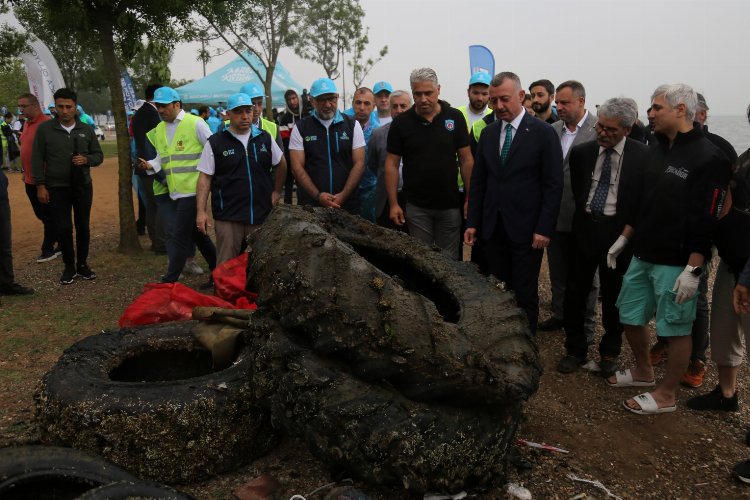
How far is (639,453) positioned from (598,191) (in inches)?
73.6

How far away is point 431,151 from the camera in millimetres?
4895

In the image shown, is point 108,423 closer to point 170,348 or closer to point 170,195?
point 170,348

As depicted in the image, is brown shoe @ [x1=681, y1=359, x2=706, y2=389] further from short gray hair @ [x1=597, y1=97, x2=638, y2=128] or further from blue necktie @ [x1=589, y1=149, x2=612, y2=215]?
short gray hair @ [x1=597, y1=97, x2=638, y2=128]

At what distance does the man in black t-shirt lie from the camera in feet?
15.9

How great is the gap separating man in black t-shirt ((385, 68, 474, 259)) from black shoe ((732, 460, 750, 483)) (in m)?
2.47

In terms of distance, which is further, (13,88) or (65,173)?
(13,88)

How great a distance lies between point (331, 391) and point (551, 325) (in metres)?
3.45

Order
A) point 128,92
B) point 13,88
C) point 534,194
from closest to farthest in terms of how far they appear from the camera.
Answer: point 534,194 < point 128,92 < point 13,88

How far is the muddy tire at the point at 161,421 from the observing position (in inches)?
106

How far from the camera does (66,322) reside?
5.32 m

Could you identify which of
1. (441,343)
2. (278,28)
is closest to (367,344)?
(441,343)

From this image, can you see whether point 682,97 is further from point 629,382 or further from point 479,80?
point 479,80

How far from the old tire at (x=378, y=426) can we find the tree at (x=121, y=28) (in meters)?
6.15

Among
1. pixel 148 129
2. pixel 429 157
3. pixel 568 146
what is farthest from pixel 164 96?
pixel 568 146
